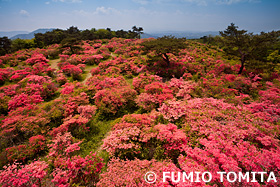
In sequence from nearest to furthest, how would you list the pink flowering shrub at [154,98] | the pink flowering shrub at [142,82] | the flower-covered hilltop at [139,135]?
1. the flower-covered hilltop at [139,135]
2. the pink flowering shrub at [154,98]
3. the pink flowering shrub at [142,82]

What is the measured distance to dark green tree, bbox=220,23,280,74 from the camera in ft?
49.6

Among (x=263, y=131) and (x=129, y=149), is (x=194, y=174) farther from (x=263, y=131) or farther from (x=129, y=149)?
(x=263, y=131)

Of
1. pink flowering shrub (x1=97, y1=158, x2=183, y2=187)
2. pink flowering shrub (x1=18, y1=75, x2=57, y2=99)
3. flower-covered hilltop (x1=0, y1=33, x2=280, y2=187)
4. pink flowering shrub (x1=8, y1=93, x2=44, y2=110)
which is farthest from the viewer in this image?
pink flowering shrub (x1=18, y1=75, x2=57, y2=99)

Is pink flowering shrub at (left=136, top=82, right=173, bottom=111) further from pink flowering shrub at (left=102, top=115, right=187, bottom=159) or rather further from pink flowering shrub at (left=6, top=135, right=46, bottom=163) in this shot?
pink flowering shrub at (left=6, top=135, right=46, bottom=163)

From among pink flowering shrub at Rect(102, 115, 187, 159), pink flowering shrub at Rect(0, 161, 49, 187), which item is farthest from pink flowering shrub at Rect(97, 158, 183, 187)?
pink flowering shrub at Rect(0, 161, 49, 187)

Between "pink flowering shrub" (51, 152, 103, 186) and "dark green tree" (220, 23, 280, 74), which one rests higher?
"dark green tree" (220, 23, 280, 74)

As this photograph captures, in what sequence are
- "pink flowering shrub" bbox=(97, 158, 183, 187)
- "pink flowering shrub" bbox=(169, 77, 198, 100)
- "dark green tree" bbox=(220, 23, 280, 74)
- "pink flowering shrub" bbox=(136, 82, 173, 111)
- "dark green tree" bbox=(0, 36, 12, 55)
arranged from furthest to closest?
"dark green tree" bbox=(0, 36, 12, 55) < "dark green tree" bbox=(220, 23, 280, 74) < "pink flowering shrub" bbox=(169, 77, 198, 100) < "pink flowering shrub" bbox=(136, 82, 173, 111) < "pink flowering shrub" bbox=(97, 158, 183, 187)

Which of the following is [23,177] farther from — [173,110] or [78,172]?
[173,110]

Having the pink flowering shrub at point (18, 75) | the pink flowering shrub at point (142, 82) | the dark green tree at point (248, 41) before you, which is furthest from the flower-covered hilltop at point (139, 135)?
the pink flowering shrub at point (18, 75)

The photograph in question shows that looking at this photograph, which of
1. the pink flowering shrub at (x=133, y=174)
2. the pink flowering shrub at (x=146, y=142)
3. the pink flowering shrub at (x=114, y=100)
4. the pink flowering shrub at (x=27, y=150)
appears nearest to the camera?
the pink flowering shrub at (x=133, y=174)

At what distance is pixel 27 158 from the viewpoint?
25.9 ft

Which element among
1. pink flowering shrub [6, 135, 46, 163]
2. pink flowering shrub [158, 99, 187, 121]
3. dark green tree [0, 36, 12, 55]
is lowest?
pink flowering shrub [6, 135, 46, 163]

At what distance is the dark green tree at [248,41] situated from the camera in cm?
1513

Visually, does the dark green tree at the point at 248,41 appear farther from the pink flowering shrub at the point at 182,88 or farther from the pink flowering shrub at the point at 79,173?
the pink flowering shrub at the point at 79,173
